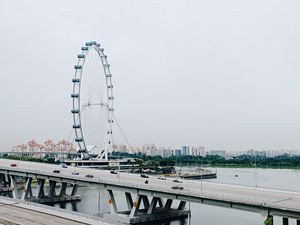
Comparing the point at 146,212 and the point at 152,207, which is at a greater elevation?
the point at 152,207

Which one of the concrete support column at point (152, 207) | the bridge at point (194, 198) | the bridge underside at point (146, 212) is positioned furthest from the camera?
the concrete support column at point (152, 207)

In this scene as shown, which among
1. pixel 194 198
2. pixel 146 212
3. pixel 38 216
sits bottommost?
pixel 146 212

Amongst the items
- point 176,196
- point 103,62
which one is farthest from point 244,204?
point 103,62

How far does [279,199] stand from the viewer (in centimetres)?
3850

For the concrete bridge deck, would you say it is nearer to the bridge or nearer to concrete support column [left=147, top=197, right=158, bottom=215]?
the bridge

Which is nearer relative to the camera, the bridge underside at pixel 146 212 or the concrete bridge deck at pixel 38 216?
the concrete bridge deck at pixel 38 216

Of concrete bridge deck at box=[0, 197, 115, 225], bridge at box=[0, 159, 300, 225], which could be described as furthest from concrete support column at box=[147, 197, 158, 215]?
concrete bridge deck at box=[0, 197, 115, 225]

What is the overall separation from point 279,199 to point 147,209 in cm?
1787

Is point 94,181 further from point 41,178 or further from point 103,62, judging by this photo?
point 103,62

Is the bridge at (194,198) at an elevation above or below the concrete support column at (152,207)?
above

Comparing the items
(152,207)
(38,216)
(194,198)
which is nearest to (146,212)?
(152,207)

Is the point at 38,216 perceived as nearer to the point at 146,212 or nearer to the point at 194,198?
the point at 194,198

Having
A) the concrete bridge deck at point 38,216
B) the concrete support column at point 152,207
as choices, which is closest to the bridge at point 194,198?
the concrete support column at point 152,207

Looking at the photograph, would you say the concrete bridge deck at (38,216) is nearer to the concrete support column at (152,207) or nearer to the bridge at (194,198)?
the bridge at (194,198)
